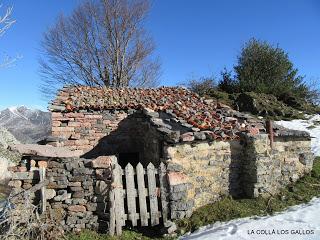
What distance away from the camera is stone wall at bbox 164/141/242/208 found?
7141 mm

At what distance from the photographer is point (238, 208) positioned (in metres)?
7.09

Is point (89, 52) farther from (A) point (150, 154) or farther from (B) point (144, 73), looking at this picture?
(A) point (150, 154)

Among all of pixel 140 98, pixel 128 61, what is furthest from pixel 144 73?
pixel 140 98

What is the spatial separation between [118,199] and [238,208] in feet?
8.47

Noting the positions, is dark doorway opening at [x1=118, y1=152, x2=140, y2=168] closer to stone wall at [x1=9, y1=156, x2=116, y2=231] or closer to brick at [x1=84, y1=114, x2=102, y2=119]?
brick at [x1=84, y1=114, x2=102, y2=119]

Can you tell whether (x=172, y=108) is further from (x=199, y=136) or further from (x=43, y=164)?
(x=43, y=164)

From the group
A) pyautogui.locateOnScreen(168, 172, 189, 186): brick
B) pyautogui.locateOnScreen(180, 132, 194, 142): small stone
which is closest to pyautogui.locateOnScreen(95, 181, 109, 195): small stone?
pyautogui.locateOnScreen(168, 172, 189, 186): brick

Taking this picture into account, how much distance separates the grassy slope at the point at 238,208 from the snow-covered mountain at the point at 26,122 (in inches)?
693

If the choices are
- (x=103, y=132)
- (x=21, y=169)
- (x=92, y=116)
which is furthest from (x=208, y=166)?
(x=92, y=116)

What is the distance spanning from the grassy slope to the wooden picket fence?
0.97 ft

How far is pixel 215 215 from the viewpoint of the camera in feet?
22.6

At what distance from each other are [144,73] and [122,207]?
54.8 ft

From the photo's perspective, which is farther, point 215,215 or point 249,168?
point 249,168

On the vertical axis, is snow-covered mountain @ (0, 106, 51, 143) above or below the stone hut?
above
